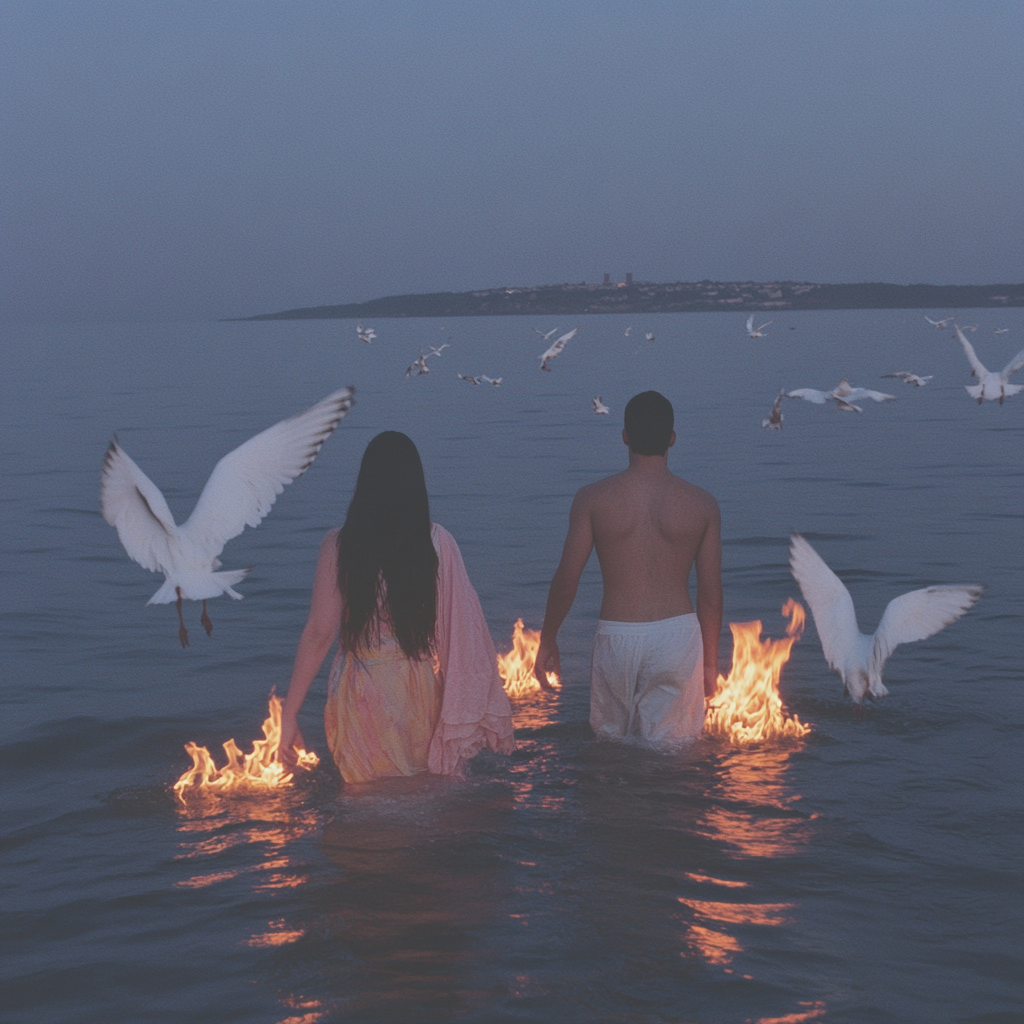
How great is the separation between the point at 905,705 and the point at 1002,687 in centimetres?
90

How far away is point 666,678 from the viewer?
630 cm

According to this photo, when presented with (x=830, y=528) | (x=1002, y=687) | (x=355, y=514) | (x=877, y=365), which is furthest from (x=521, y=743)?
(x=877, y=365)

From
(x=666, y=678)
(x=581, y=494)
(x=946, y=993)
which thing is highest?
(x=581, y=494)

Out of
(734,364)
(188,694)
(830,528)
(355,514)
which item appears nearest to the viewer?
(355,514)

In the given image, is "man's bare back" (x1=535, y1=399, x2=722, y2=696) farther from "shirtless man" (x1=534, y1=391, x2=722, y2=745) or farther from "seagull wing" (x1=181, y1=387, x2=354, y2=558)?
"seagull wing" (x1=181, y1=387, x2=354, y2=558)

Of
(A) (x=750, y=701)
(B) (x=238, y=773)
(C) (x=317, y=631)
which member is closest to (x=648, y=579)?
(C) (x=317, y=631)

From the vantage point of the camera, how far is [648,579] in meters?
6.24

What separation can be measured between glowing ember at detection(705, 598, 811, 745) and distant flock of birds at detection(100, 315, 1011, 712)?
0.64 meters

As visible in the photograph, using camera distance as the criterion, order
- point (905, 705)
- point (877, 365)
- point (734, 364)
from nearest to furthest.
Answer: point (905, 705)
point (877, 365)
point (734, 364)

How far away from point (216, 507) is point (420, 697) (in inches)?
76.4

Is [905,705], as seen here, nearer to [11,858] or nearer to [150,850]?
[150,850]

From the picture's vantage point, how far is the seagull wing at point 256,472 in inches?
267

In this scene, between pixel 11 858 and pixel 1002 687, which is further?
pixel 1002 687

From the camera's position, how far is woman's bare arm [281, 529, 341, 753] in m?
5.43
